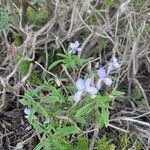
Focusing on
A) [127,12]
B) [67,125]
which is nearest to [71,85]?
[67,125]

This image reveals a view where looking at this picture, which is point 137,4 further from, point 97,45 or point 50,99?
point 50,99

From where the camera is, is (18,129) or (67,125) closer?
(67,125)

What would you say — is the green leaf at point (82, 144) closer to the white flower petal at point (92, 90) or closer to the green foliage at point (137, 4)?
the white flower petal at point (92, 90)

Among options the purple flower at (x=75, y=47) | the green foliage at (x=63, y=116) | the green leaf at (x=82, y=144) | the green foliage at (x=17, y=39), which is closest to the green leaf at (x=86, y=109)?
the green foliage at (x=63, y=116)

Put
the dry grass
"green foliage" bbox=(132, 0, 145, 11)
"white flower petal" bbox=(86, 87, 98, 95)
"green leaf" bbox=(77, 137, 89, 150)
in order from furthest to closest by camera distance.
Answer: "green foliage" bbox=(132, 0, 145, 11)
the dry grass
"green leaf" bbox=(77, 137, 89, 150)
"white flower petal" bbox=(86, 87, 98, 95)

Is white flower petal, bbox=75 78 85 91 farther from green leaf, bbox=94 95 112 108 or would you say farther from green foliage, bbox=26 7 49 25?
green foliage, bbox=26 7 49 25

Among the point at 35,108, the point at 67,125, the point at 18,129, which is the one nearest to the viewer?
the point at 35,108

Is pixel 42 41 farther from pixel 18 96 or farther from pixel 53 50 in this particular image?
pixel 18 96

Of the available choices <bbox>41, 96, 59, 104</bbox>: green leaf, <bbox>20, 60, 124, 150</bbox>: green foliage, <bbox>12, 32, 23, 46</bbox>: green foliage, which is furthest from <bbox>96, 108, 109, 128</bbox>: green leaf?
<bbox>12, 32, 23, 46</bbox>: green foliage
